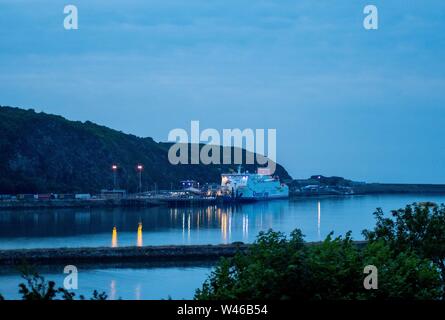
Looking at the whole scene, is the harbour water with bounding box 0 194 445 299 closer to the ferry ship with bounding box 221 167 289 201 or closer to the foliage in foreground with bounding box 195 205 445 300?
the foliage in foreground with bounding box 195 205 445 300

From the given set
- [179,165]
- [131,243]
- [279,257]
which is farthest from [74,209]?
[279,257]

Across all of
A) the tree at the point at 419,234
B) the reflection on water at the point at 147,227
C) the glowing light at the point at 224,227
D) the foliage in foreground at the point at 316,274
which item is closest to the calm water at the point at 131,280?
the tree at the point at 419,234

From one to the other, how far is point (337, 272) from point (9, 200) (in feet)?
232

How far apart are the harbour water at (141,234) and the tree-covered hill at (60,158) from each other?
69.6ft

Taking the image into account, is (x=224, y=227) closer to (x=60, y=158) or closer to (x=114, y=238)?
(x=114, y=238)

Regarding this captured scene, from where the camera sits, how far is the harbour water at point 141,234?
22703 mm

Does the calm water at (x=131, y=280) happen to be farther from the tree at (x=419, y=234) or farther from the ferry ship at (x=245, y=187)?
the ferry ship at (x=245, y=187)

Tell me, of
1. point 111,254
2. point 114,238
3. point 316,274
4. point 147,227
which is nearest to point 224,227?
point 147,227

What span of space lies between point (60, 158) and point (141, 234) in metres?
54.8

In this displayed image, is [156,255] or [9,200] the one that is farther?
[9,200]

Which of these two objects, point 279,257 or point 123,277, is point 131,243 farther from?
point 279,257

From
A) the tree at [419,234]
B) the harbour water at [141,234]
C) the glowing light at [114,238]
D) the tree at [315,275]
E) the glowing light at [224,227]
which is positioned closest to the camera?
the tree at [315,275]

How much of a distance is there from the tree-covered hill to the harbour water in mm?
21216
